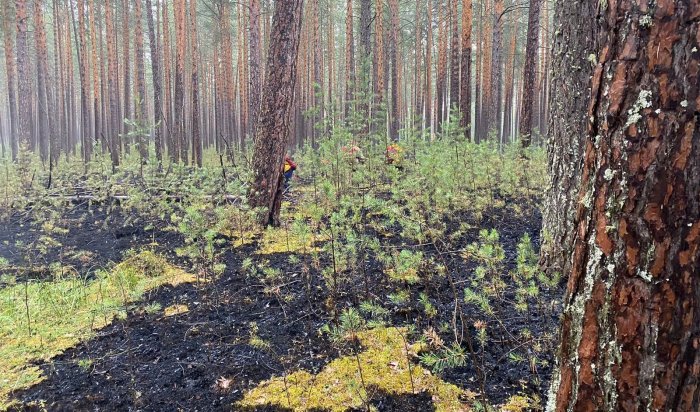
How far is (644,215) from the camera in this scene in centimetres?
107

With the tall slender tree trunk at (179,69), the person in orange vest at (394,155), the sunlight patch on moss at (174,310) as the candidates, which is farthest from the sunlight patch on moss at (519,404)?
the tall slender tree trunk at (179,69)

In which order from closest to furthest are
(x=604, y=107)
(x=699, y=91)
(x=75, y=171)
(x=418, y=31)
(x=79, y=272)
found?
(x=699, y=91), (x=604, y=107), (x=79, y=272), (x=75, y=171), (x=418, y=31)

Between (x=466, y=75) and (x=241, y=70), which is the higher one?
(x=241, y=70)

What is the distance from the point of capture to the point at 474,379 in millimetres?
2459

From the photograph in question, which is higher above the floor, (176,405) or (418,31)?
(418,31)

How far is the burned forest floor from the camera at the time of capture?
8.07ft

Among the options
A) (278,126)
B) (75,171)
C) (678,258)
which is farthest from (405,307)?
(75,171)

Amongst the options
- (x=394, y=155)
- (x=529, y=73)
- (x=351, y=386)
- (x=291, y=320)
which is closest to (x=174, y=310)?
(x=291, y=320)

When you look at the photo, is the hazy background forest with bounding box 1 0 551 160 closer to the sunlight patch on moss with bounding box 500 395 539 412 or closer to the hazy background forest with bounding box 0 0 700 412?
the hazy background forest with bounding box 0 0 700 412

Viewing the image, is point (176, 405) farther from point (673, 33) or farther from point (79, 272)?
point (79, 272)

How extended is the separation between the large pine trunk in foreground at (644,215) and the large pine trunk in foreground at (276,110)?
4.93 metres

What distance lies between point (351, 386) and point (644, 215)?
172 cm

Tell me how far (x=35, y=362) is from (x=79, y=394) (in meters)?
0.74

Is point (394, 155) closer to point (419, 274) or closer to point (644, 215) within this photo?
point (419, 274)
